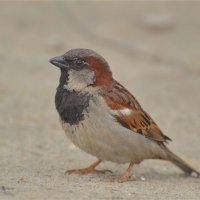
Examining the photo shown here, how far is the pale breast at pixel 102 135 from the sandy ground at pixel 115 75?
26 cm

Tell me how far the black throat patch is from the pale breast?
0.12 feet

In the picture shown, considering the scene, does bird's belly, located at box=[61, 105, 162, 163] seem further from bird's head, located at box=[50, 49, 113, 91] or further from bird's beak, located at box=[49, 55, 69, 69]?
bird's beak, located at box=[49, 55, 69, 69]

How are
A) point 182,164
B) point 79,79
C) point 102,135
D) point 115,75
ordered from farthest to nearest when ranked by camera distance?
point 115,75 < point 182,164 < point 79,79 < point 102,135

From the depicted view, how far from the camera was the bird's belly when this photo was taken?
5973 mm

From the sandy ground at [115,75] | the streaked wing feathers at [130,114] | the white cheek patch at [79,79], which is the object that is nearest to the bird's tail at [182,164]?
the sandy ground at [115,75]

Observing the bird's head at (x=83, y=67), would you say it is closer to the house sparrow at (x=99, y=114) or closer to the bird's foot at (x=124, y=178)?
the house sparrow at (x=99, y=114)

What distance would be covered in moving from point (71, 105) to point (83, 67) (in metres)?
0.41

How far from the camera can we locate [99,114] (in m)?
6.02

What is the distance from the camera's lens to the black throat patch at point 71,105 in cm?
603

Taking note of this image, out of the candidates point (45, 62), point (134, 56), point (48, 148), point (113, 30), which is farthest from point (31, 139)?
point (113, 30)

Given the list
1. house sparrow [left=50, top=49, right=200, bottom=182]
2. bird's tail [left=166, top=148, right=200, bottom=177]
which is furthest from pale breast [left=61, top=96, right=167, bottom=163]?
bird's tail [left=166, top=148, right=200, bottom=177]

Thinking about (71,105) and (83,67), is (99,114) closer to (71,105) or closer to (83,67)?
(71,105)

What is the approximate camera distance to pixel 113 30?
13750mm

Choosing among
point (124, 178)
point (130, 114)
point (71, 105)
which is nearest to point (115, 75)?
point (130, 114)
